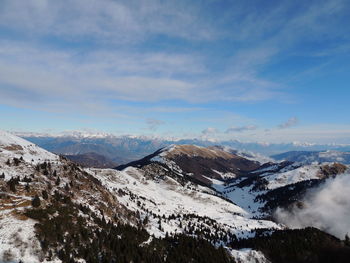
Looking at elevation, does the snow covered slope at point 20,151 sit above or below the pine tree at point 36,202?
above

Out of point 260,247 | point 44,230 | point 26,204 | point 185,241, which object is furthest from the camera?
point 260,247

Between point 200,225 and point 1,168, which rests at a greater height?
point 1,168

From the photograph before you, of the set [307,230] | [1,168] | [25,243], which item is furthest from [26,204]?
[307,230]

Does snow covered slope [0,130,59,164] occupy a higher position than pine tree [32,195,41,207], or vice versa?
snow covered slope [0,130,59,164]

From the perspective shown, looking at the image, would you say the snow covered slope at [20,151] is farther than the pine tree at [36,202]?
Yes

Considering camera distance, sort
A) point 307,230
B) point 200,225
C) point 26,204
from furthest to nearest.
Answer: point 200,225, point 307,230, point 26,204

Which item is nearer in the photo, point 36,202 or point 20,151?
point 36,202

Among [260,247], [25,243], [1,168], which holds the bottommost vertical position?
[260,247]

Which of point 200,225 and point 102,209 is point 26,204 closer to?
point 102,209

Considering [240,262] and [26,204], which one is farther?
[240,262]

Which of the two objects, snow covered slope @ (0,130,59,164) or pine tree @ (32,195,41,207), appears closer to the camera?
pine tree @ (32,195,41,207)

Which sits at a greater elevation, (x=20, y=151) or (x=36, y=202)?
(x=20, y=151)
